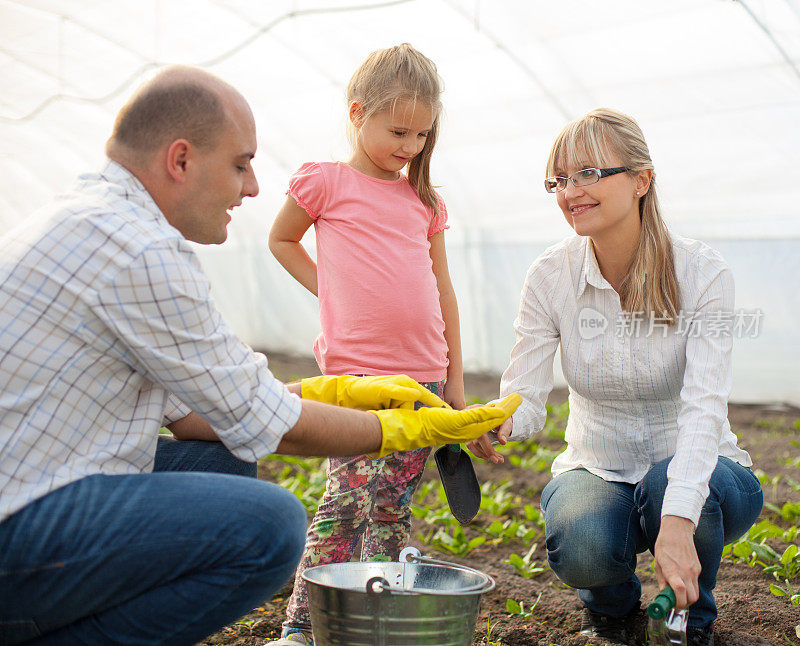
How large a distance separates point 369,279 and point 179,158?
2.51ft

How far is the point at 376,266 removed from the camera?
90.2 inches

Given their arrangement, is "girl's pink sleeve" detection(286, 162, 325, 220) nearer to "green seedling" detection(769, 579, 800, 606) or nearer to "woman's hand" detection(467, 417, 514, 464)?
"woman's hand" detection(467, 417, 514, 464)

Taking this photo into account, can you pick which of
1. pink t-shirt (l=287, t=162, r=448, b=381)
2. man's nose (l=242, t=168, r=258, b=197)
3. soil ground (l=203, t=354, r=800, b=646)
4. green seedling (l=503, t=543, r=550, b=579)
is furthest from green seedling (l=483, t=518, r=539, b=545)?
man's nose (l=242, t=168, r=258, b=197)

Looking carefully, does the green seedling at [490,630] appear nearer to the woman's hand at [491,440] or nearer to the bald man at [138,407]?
the woman's hand at [491,440]

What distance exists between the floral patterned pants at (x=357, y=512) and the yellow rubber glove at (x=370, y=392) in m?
0.22

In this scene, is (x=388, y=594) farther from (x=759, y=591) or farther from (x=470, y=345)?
(x=470, y=345)

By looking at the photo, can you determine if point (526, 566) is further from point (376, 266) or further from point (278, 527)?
point (278, 527)

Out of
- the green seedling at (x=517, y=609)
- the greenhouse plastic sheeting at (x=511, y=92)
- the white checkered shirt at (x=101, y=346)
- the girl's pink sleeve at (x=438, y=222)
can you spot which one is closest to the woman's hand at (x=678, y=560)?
the green seedling at (x=517, y=609)

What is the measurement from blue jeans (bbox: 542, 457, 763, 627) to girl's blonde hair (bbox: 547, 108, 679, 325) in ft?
1.38

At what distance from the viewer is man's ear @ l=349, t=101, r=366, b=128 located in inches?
90.6

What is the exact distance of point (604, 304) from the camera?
2328 millimetres

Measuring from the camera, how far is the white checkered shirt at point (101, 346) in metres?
1.47

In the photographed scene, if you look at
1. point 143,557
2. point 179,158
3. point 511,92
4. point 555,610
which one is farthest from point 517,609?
point 511,92

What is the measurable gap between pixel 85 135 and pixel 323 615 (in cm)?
781
